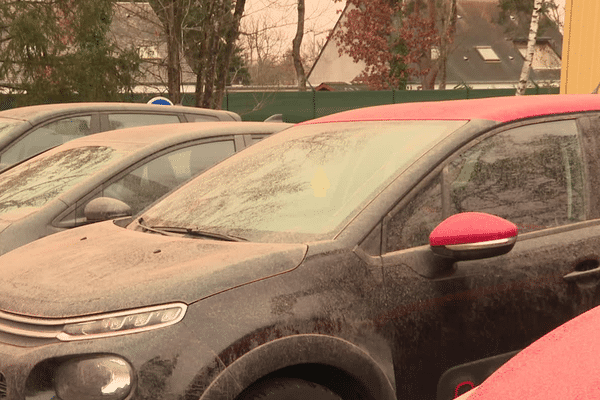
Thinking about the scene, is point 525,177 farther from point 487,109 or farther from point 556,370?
point 556,370

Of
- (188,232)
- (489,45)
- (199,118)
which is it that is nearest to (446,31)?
(489,45)

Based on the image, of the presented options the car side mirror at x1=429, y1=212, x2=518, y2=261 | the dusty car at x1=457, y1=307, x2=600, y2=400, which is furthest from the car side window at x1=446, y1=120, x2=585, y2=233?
the dusty car at x1=457, y1=307, x2=600, y2=400

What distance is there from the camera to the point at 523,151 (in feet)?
12.3

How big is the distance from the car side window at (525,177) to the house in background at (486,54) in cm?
5106

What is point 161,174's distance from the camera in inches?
234

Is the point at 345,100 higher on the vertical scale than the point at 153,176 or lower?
lower

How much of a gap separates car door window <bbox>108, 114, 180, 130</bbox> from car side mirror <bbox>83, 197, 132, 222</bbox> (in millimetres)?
3894

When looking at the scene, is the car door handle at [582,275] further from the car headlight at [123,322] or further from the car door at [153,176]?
the car door at [153,176]

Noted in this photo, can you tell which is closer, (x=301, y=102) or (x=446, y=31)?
(x=301, y=102)

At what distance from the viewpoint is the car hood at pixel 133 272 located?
2895 millimetres

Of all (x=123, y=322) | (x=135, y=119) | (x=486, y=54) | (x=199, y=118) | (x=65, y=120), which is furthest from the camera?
(x=486, y=54)


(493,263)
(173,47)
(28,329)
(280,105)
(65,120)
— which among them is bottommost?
(280,105)

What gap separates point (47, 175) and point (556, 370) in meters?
4.69

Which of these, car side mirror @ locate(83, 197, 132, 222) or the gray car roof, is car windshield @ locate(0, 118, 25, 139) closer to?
the gray car roof
